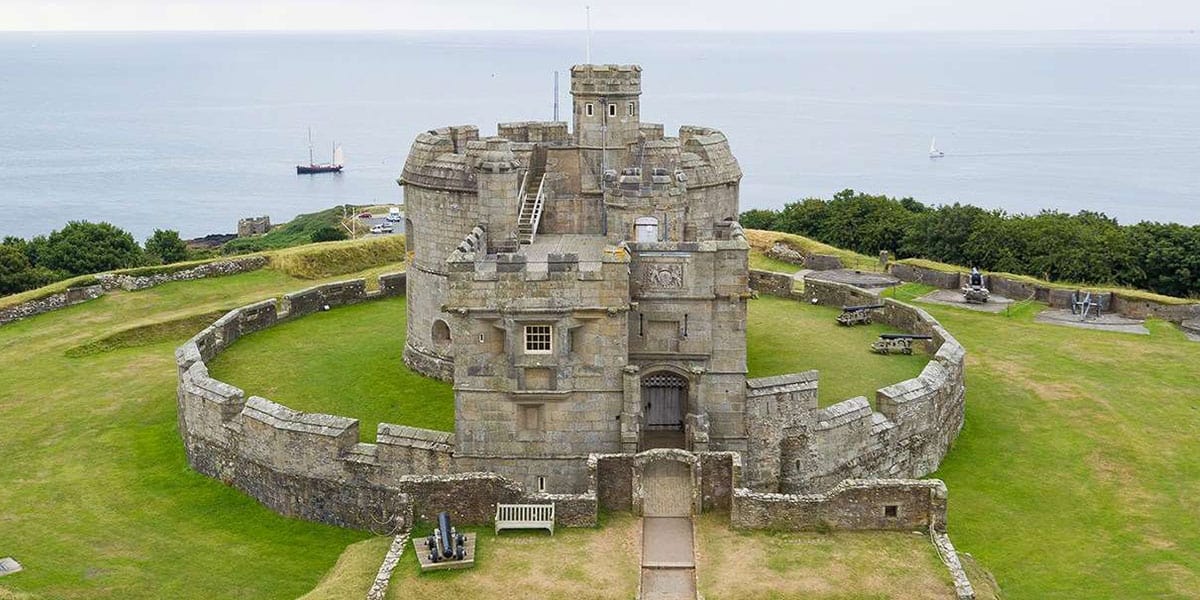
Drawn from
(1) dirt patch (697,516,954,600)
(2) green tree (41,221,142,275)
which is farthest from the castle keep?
(2) green tree (41,221,142,275)

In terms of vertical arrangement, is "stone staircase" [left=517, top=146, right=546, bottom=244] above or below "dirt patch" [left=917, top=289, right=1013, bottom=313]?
above

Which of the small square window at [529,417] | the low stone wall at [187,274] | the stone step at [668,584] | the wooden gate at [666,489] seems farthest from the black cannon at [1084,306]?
the low stone wall at [187,274]

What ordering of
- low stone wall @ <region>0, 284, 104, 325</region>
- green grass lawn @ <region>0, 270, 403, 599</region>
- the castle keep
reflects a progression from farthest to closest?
low stone wall @ <region>0, 284, 104, 325</region>
the castle keep
green grass lawn @ <region>0, 270, 403, 599</region>

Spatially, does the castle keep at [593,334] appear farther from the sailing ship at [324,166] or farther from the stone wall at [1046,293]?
the sailing ship at [324,166]

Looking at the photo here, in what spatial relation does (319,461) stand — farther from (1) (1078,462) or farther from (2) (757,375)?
(1) (1078,462)

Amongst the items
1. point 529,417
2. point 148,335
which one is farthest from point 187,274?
point 529,417

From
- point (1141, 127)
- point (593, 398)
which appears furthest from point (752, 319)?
point (1141, 127)

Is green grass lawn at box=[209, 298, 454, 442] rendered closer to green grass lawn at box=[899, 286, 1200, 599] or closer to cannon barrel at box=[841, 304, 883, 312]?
green grass lawn at box=[899, 286, 1200, 599]
